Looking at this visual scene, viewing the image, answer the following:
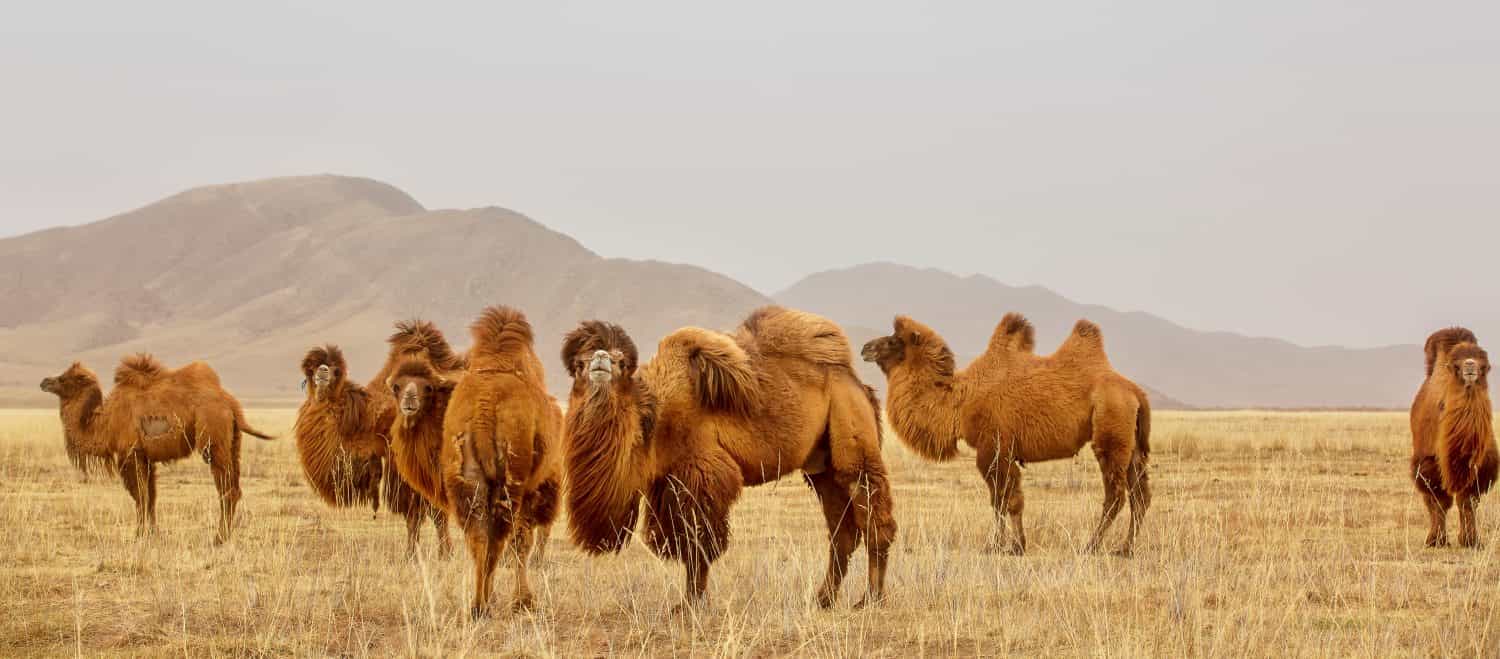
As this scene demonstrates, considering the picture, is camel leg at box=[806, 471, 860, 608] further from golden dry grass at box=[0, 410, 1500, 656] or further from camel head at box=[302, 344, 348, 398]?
camel head at box=[302, 344, 348, 398]

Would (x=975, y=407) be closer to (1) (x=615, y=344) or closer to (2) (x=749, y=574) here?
(2) (x=749, y=574)

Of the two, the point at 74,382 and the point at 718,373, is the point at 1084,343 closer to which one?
the point at 718,373

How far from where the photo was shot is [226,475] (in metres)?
14.4

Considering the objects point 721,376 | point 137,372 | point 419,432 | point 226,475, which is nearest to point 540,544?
point 419,432

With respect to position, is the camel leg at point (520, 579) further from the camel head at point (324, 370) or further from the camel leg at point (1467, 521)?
the camel leg at point (1467, 521)

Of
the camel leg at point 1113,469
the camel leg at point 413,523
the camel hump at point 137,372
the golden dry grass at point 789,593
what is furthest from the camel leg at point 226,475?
the camel leg at point 1113,469

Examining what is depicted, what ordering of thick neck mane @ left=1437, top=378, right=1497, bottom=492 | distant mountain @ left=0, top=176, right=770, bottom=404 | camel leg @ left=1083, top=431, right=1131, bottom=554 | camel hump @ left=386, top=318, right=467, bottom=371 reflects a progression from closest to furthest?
camel hump @ left=386, top=318, right=467, bottom=371 → thick neck mane @ left=1437, top=378, right=1497, bottom=492 → camel leg @ left=1083, top=431, right=1131, bottom=554 → distant mountain @ left=0, top=176, right=770, bottom=404

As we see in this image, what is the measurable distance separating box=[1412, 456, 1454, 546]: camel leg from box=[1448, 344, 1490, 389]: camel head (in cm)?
88

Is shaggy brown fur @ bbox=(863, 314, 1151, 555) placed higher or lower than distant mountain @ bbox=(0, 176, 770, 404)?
lower

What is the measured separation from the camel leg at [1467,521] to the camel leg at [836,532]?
705 cm

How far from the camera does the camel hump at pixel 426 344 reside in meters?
11.1

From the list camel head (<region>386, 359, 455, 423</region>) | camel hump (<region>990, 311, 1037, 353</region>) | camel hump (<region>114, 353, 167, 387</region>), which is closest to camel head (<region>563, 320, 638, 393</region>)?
camel head (<region>386, 359, 455, 423</region>)

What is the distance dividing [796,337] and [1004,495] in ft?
15.9

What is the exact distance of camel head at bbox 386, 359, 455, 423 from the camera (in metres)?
9.28
